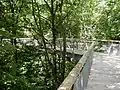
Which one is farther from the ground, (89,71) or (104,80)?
(89,71)

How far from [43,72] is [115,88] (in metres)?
4.05

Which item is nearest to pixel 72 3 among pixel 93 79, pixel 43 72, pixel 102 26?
pixel 43 72

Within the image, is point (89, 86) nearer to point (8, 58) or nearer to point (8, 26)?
point (8, 58)

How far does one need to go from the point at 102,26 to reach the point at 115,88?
12.7 m

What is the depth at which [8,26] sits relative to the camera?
5449 millimetres

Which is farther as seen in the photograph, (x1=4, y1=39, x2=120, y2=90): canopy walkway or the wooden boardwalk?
the wooden boardwalk

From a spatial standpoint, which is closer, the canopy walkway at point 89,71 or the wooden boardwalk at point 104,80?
the canopy walkway at point 89,71

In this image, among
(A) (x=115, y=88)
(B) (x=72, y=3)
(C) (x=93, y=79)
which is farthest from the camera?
(B) (x=72, y=3)

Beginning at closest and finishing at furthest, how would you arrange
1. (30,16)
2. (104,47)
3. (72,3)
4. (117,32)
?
(30,16), (72,3), (104,47), (117,32)

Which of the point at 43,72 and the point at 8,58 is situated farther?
the point at 43,72

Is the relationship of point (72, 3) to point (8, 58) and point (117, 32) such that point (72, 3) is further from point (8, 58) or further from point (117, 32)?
point (117, 32)

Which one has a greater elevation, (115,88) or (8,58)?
(8,58)

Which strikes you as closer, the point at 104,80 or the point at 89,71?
the point at 104,80

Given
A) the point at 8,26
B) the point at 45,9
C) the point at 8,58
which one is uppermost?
the point at 45,9
